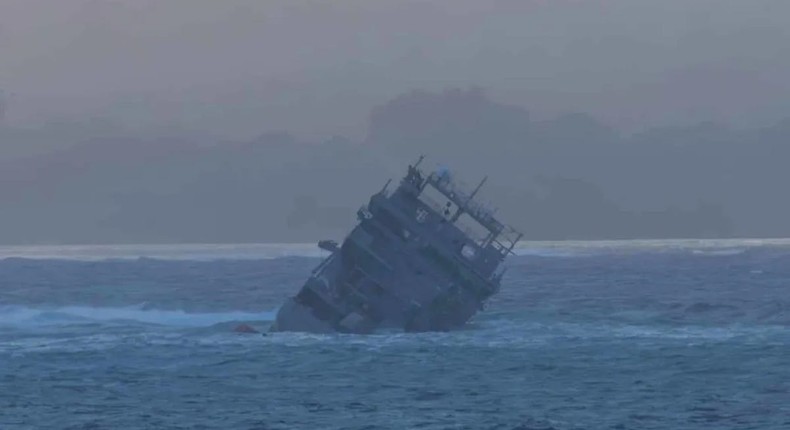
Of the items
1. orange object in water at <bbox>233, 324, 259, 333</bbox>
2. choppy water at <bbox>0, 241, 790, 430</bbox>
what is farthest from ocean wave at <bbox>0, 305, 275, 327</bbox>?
orange object in water at <bbox>233, 324, 259, 333</bbox>

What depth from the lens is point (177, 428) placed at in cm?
4488

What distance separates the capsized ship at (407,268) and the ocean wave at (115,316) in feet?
50.2

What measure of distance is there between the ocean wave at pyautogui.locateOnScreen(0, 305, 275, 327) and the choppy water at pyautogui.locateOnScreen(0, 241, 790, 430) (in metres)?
0.18

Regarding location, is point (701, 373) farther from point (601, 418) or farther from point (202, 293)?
point (202, 293)

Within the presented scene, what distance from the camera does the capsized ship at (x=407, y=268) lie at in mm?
65688

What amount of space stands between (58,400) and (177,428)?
710cm

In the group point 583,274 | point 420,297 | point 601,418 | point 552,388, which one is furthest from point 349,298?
point 583,274

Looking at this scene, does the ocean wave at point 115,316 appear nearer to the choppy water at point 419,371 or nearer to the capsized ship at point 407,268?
the choppy water at point 419,371

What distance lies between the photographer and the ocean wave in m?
85.8

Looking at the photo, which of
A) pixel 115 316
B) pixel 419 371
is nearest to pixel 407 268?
pixel 419 371

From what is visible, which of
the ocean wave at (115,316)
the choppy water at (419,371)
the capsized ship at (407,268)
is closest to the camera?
the choppy water at (419,371)

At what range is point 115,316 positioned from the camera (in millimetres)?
91688

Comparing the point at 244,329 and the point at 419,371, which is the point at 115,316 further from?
the point at 419,371

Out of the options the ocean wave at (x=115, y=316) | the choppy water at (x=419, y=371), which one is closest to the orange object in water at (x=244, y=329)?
the choppy water at (x=419, y=371)
